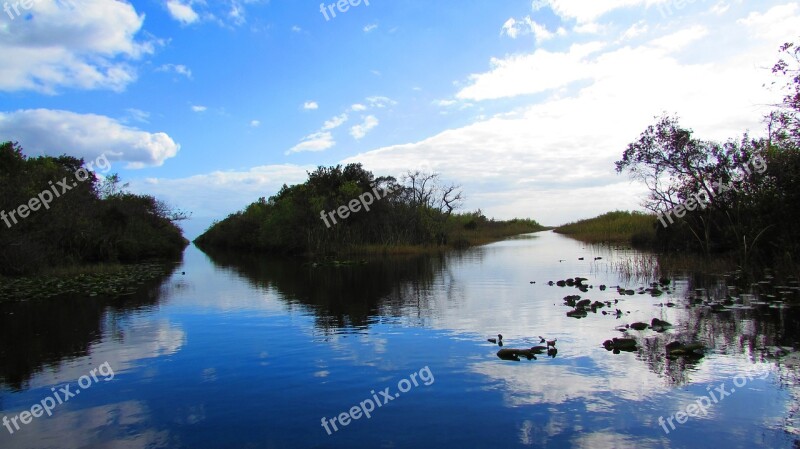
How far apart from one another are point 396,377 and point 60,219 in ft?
101

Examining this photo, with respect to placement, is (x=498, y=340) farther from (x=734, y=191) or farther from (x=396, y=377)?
(x=734, y=191)

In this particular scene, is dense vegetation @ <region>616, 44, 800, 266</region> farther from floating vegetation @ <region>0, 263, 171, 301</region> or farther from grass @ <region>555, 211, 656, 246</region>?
floating vegetation @ <region>0, 263, 171, 301</region>

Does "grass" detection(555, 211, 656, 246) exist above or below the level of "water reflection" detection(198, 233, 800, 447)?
above

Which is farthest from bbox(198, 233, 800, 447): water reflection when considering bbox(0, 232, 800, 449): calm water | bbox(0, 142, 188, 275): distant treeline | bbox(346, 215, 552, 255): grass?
bbox(346, 215, 552, 255): grass

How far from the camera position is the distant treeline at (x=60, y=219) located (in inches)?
1075

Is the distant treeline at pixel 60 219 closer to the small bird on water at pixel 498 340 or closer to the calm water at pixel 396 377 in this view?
the calm water at pixel 396 377

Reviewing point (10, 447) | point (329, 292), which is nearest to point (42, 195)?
point (329, 292)

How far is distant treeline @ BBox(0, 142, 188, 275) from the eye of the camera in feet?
89.6

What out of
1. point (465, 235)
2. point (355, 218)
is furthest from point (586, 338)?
point (465, 235)

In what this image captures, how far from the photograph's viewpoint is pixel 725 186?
2991 centimetres

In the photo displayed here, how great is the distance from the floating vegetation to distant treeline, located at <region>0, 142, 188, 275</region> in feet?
6.72

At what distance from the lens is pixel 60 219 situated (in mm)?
31781

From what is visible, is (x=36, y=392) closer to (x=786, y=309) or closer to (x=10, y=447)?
(x=10, y=447)

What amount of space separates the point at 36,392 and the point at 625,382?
1032 cm
